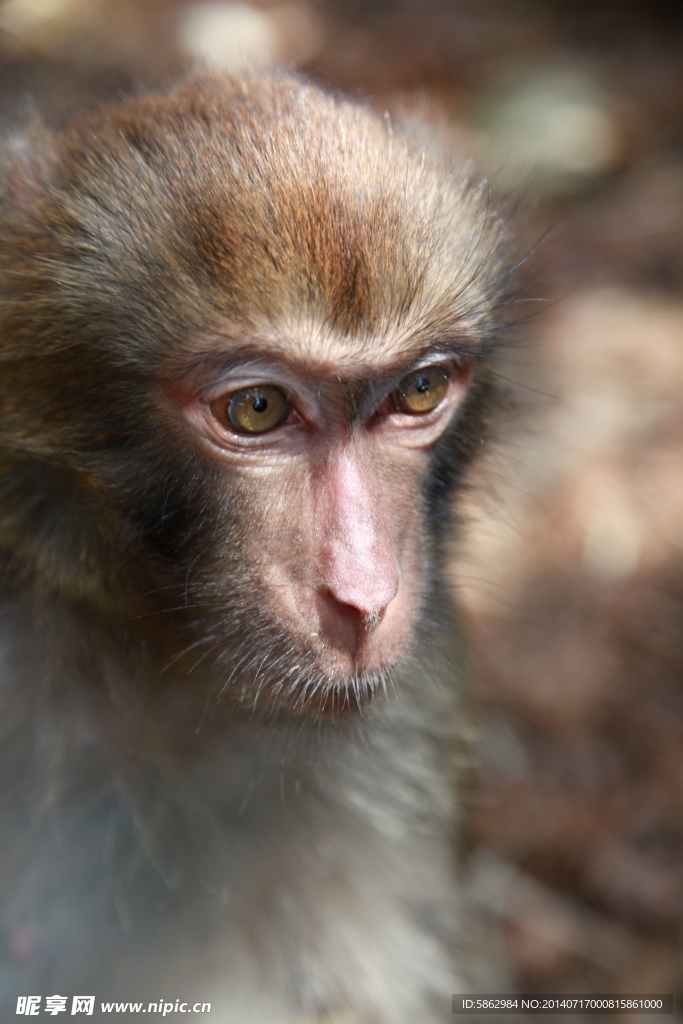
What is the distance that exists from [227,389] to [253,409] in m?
0.07

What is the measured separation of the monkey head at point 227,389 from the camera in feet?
5.88

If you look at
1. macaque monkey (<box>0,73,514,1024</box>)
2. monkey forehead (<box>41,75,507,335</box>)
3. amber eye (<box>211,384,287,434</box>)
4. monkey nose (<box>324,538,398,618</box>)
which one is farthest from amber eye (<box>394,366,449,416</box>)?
monkey nose (<box>324,538,398,618</box>)

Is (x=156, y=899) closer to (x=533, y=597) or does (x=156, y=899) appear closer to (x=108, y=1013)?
(x=108, y=1013)

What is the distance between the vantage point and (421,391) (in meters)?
2.08

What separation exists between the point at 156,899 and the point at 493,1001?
133 cm

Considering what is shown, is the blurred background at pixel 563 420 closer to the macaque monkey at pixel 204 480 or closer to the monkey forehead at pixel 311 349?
the macaque monkey at pixel 204 480

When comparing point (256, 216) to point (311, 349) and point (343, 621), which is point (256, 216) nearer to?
point (311, 349)

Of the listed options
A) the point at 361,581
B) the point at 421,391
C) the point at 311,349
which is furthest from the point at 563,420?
the point at 361,581

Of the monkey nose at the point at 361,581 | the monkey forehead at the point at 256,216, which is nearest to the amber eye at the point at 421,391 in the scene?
the monkey forehead at the point at 256,216

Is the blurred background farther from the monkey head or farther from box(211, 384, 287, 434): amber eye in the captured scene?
box(211, 384, 287, 434): amber eye

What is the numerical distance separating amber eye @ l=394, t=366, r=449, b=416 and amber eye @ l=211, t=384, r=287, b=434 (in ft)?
0.95

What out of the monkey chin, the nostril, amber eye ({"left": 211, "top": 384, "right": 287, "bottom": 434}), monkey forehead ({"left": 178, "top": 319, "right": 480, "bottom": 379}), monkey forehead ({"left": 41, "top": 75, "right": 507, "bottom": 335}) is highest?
monkey forehead ({"left": 41, "top": 75, "right": 507, "bottom": 335})

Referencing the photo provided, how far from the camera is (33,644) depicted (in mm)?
2064

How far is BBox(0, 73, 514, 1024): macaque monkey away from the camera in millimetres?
1809
